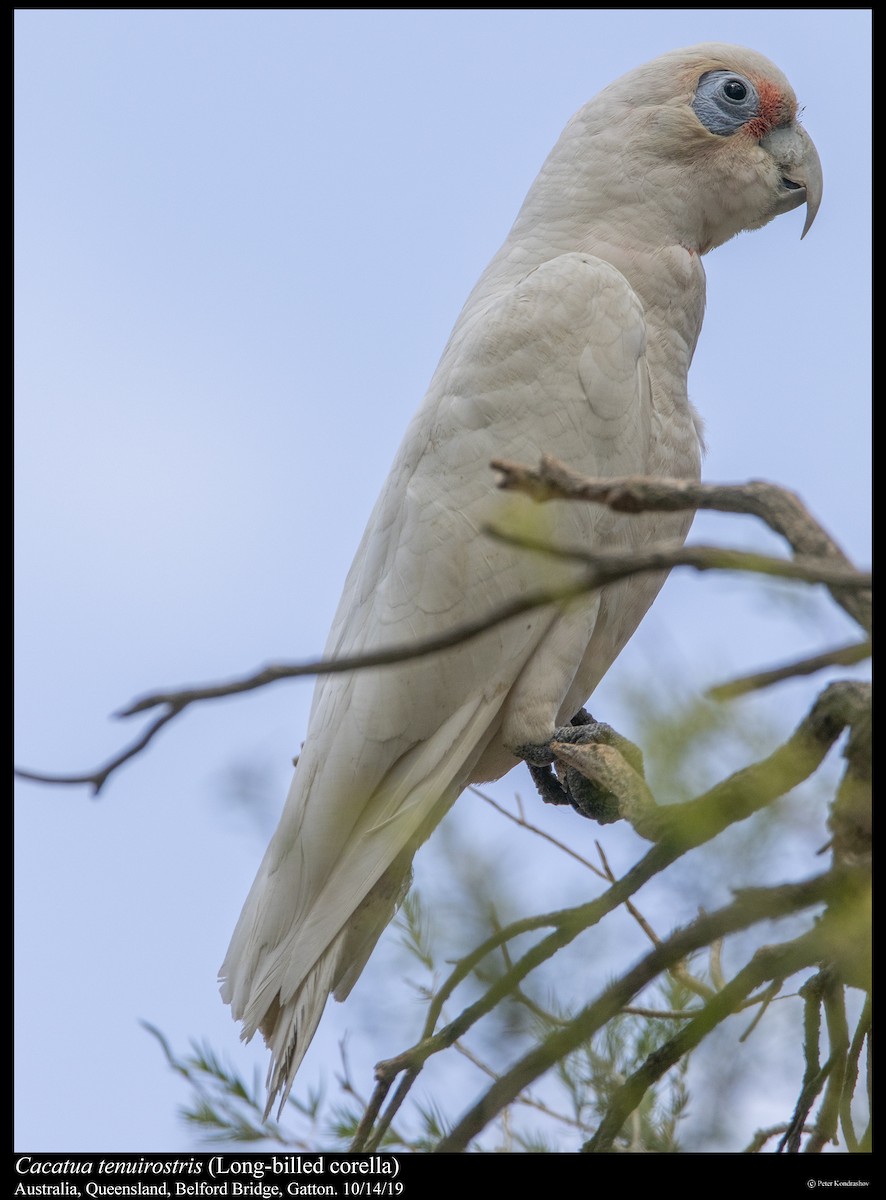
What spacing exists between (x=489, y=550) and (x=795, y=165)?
203 centimetres

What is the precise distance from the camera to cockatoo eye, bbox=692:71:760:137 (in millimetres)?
4203

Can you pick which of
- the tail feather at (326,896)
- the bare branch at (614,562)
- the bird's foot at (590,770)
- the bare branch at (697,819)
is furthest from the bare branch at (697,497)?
the tail feather at (326,896)

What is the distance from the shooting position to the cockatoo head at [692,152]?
160 inches

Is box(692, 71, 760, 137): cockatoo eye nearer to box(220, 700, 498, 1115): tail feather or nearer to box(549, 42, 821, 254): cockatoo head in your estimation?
box(549, 42, 821, 254): cockatoo head

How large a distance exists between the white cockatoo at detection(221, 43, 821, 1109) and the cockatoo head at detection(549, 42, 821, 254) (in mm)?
12

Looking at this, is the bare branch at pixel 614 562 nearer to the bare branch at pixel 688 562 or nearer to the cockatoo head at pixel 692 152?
the bare branch at pixel 688 562

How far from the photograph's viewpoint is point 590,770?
302 cm

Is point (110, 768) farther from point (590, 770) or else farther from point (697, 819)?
point (590, 770)

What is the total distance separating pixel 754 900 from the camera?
1532 mm

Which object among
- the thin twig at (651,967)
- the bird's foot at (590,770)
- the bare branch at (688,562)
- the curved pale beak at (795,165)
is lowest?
the bird's foot at (590,770)

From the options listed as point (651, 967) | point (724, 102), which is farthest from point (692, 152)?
point (651, 967)

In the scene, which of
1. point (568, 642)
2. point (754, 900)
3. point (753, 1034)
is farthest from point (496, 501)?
point (754, 900)
